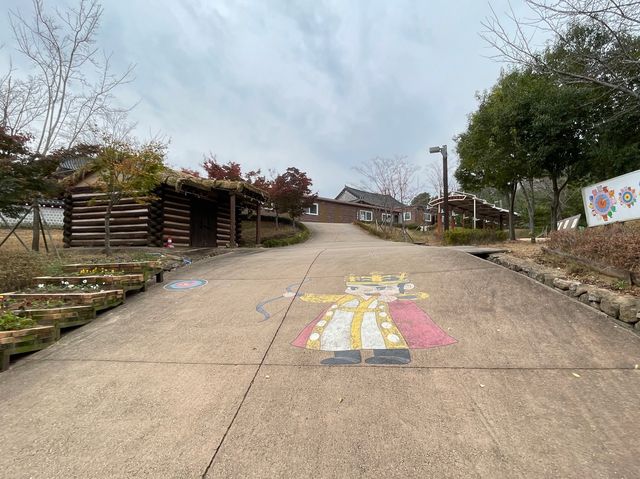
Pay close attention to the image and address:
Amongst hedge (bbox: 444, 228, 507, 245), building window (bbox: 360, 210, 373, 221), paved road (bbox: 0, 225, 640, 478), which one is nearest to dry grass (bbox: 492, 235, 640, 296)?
paved road (bbox: 0, 225, 640, 478)

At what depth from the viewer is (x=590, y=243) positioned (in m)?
5.38

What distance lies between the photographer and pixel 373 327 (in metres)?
4.08

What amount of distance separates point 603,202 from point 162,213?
1253 centimetres

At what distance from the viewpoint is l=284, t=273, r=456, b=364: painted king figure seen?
351 cm

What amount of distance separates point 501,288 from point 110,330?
5635mm

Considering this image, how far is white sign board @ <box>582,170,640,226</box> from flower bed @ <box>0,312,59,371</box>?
917 centimetres

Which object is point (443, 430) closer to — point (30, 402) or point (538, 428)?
point (538, 428)

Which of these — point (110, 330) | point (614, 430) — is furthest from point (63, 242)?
point (614, 430)

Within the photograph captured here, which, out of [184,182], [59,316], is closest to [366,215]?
[184,182]

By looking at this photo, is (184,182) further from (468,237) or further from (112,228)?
(468,237)

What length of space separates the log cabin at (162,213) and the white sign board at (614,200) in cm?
1024

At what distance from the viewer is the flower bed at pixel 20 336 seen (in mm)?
3525

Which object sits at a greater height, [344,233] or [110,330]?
[344,233]

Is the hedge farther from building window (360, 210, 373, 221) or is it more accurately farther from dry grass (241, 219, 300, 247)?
building window (360, 210, 373, 221)
